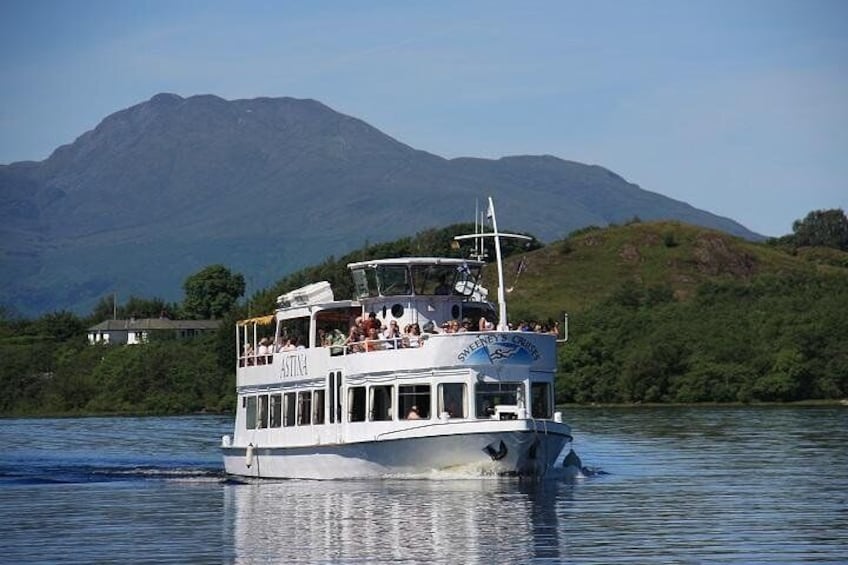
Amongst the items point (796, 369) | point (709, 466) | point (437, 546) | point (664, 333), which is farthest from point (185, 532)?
point (664, 333)

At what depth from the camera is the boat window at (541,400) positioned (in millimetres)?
46500

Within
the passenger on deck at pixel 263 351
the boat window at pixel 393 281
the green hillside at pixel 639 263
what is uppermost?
the green hillside at pixel 639 263

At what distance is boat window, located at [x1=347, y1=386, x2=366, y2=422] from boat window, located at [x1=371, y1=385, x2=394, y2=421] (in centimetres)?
63

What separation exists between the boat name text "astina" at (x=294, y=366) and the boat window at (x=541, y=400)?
7175 millimetres

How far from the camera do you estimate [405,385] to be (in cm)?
4641

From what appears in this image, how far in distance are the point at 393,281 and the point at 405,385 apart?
401 centimetres

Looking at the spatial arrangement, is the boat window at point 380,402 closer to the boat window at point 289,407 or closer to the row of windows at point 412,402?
the row of windows at point 412,402

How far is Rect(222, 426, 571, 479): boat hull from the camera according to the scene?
44875 millimetres

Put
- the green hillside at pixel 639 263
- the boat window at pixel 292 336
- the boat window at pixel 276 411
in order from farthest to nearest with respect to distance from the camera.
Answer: the green hillside at pixel 639 263
the boat window at pixel 276 411
the boat window at pixel 292 336

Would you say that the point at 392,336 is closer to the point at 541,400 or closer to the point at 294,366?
the point at 541,400

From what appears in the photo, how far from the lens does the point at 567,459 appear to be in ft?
162

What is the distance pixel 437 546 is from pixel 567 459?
52.4ft

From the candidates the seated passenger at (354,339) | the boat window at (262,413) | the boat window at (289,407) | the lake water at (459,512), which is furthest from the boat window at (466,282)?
the boat window at (262,413)

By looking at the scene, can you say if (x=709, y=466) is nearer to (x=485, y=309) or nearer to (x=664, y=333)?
(x=485, y=309)
